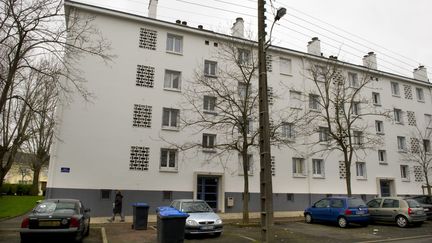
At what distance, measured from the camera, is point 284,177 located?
25672 mm

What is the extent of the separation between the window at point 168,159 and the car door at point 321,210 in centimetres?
907

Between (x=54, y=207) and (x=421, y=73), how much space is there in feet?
131


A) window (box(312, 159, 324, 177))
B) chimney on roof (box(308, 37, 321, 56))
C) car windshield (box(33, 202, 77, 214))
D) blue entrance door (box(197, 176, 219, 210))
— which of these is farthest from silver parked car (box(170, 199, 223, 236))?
chimney on roof (box(308, 37, 321, 56))

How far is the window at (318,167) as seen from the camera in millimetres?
27391

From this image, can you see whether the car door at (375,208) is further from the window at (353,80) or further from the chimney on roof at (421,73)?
the chimney on roof at (421,73)

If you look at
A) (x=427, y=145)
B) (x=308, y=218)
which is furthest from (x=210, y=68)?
(x=427, y=145)

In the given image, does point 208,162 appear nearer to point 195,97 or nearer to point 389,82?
point 195,97

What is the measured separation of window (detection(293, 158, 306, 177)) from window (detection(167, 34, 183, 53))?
40.2 ft

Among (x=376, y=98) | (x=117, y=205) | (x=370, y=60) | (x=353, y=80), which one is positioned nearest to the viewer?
(x=117, y=205)

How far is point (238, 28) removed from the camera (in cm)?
2745

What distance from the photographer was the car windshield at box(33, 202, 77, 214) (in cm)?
1152

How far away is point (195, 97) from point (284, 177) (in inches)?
353

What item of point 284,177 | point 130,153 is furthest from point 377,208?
point 130,153

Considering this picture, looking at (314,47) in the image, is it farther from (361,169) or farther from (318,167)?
(361,169)
